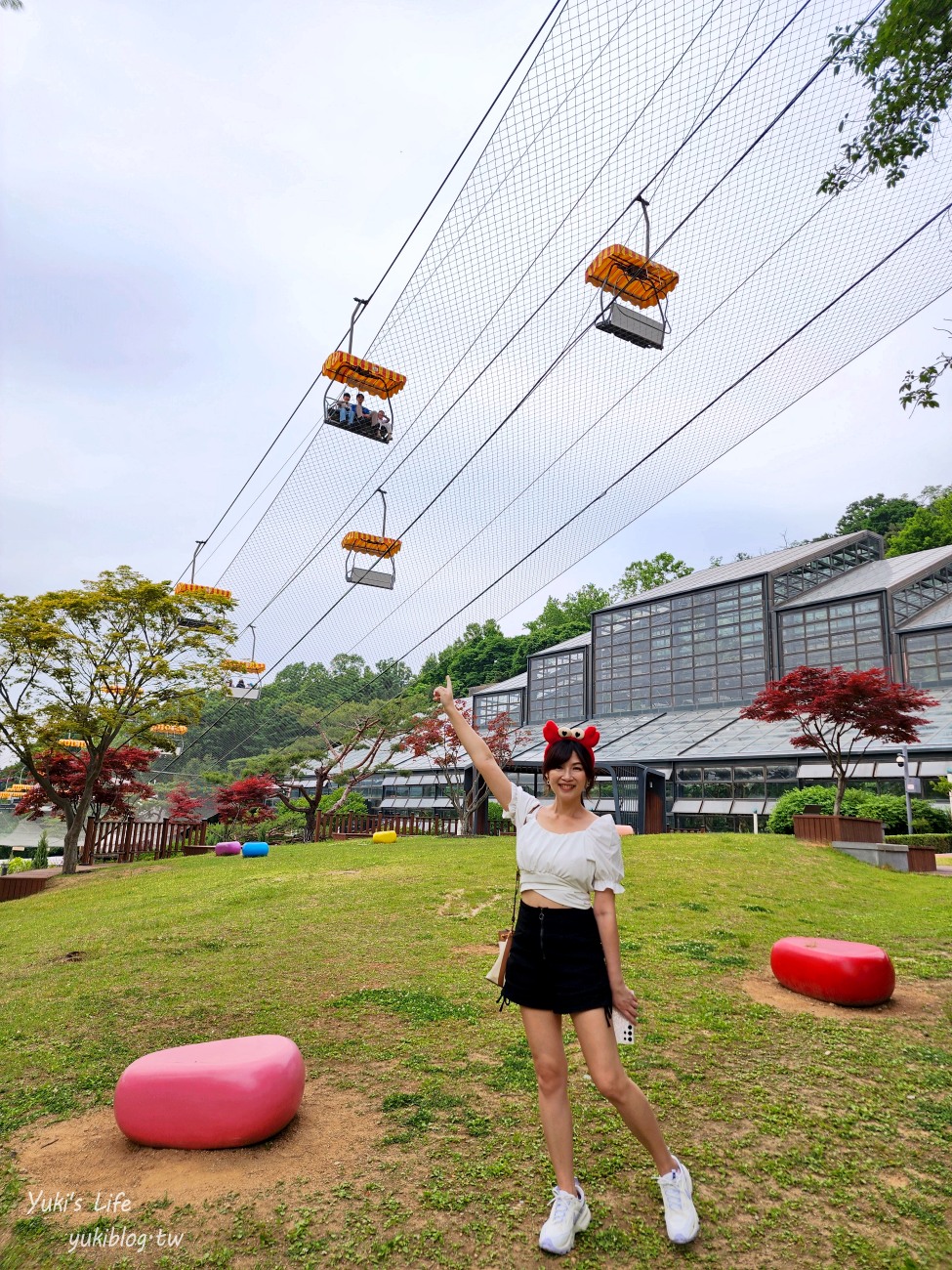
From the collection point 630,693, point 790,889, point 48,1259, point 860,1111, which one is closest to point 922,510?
point 630,693

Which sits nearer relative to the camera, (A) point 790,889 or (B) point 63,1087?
(B) point 63,1087

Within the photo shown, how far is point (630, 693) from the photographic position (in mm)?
29547

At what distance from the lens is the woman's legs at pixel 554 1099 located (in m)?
2.36

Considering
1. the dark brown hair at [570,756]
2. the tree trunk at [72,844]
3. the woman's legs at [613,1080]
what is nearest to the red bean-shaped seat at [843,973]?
the woman's legs at [613,1080]

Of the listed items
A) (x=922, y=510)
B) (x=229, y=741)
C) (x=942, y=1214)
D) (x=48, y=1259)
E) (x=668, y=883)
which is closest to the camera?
(x=48, y=1259)

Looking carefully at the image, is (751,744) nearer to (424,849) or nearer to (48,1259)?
(424,849)

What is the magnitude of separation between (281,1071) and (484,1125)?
885 mm

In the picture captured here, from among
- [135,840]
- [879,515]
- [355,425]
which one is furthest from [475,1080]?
[879,515]

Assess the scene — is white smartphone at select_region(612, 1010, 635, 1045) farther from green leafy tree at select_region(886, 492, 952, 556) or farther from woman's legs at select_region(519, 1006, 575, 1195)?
green leafy tree at select_region(886, 492, 952, 556)

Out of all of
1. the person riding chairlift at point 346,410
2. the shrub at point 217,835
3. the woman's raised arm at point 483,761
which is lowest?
the shrub at point 217,835

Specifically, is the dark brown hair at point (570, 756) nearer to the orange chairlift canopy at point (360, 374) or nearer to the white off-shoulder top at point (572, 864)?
the white off-shoulder top at point (572, 864)

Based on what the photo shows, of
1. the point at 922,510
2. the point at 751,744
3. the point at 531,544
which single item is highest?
the point at 922,510

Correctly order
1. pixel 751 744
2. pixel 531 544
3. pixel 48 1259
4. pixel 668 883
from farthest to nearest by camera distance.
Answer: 1. pixel 751 744
2. pixel 668 883
3. pixel 531 544
4. pixel 48 1259

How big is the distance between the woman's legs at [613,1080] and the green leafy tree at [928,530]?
41.1 metres
